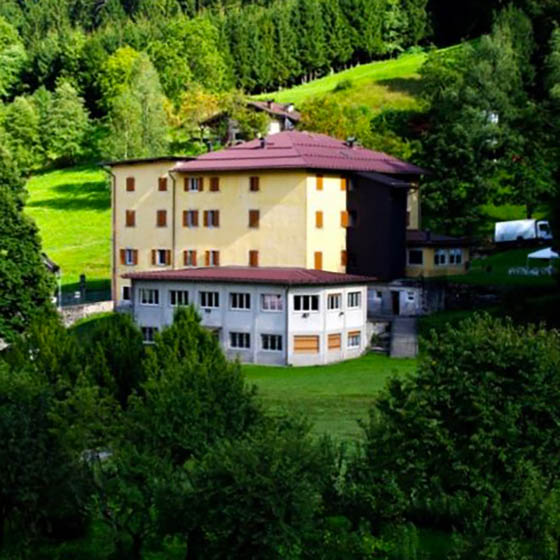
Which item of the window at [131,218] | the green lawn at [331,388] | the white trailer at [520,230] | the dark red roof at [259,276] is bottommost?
the green lawn at [331,388]

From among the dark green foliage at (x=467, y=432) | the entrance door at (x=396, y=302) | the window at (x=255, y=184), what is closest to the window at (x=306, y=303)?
the entrance door at (x=396, y=302)

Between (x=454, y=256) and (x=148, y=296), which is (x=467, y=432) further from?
(x=454, y=256)

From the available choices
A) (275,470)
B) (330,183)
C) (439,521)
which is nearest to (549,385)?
(439,521)

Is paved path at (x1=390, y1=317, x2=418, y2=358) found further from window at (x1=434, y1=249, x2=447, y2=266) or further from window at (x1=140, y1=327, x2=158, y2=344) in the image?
window at (x1=140, y1=327, x2=158, y2=344)

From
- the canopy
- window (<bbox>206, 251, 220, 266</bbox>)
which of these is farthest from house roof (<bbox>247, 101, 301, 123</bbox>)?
the canopy

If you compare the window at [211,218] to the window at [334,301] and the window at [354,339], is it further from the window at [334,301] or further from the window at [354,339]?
the window at [354,339]

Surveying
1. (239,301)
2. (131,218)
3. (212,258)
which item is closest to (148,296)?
(239,301)
